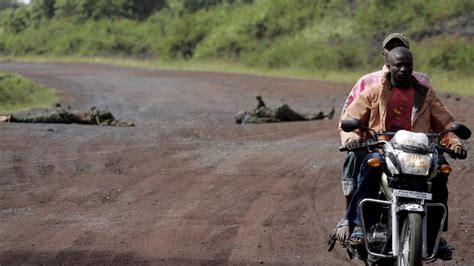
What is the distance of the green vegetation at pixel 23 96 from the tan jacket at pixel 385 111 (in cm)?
1463

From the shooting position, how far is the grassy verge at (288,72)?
79.3 feet

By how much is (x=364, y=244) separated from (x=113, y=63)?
139 feet

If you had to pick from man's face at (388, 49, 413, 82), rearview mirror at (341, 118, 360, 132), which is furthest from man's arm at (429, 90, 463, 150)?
rearview mirror at (341, 118, 360, 132)

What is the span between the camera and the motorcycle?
5.23 metres

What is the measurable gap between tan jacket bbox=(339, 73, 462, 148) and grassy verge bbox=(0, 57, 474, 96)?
1648cm

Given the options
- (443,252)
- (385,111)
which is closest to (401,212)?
(443,252)

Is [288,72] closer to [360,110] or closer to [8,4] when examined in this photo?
[360,110]

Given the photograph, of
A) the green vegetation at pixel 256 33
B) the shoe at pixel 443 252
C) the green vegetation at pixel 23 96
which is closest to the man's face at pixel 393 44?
the shoe at pixel 443 252

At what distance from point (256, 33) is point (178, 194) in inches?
1351

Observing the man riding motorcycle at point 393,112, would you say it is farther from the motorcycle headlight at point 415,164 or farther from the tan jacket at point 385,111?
the motorcycle headlight at point 415,164

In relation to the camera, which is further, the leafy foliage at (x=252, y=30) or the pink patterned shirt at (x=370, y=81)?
the leafy foliage at (x=252, y=30)

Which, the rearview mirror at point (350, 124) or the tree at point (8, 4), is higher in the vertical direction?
the tree at point (8, 4)

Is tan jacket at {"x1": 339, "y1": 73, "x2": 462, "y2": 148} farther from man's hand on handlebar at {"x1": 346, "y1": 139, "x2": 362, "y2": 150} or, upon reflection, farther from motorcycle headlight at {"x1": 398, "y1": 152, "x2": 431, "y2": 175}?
motorcycle headlight at {"x1": 398, "y1": 152, "x2": 431, "y2": 175}

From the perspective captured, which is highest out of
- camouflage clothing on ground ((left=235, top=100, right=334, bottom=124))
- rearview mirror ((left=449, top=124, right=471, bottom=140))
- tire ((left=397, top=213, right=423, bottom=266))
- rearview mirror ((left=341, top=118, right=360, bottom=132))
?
rearview mirror ((left=341, top=118, right=360, bottom=132))
